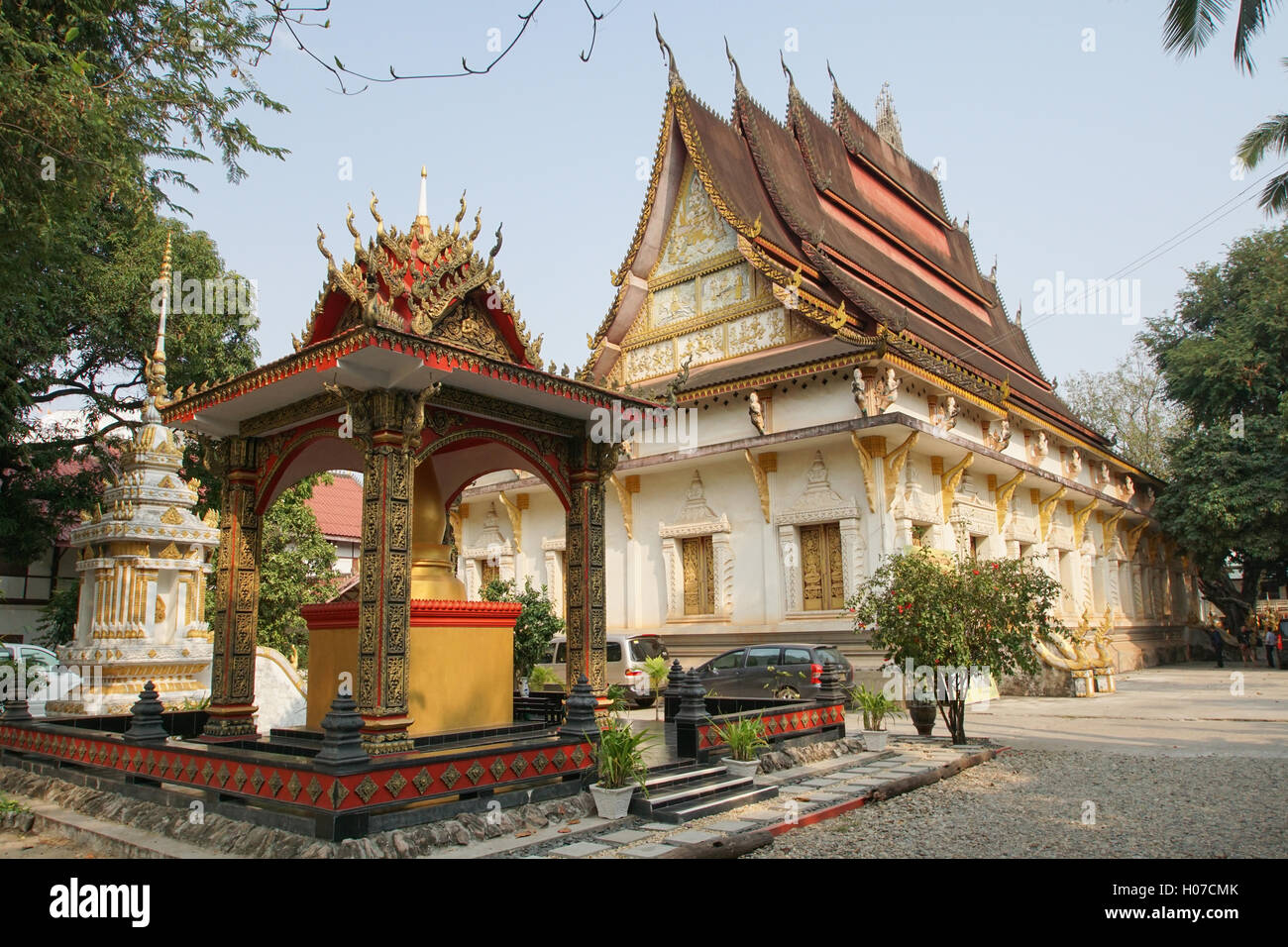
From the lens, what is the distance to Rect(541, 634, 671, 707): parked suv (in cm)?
1628

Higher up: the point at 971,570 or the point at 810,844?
the point at 971,570

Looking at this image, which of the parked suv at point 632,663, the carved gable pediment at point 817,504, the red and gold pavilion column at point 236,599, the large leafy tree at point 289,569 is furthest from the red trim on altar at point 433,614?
the large leafy tree at point 289,569

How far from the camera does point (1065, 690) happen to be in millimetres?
18406

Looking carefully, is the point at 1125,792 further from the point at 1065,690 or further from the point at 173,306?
the point at 173,306

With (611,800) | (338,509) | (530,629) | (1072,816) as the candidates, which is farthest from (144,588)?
(338,509)

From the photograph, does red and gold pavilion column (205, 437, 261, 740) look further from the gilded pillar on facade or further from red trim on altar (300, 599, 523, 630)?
the gilded pillar on facade

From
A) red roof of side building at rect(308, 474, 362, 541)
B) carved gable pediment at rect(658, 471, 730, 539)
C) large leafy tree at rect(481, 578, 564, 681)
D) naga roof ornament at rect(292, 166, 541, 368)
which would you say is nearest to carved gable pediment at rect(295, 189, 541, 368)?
naga roof ornament at rect(292, 166, 541, 368)

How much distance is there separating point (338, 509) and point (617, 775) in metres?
29.1

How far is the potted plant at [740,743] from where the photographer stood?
26.4ft

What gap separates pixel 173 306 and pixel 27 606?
10628 mm

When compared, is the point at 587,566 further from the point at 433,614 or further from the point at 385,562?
the point at 385,562
